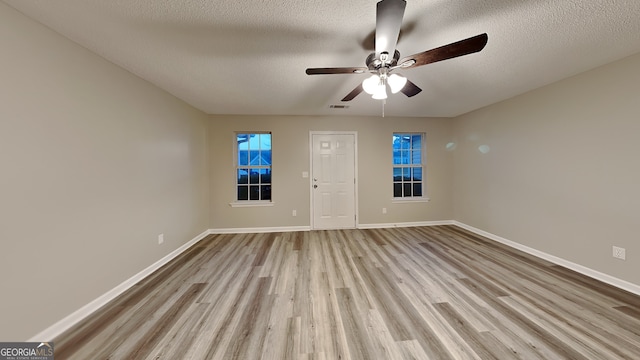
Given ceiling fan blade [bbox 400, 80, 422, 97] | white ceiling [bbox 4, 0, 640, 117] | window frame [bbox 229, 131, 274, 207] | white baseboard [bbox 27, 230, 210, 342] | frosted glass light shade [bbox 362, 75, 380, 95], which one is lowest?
white baseboard [bbox 27, 230, 210, 342]

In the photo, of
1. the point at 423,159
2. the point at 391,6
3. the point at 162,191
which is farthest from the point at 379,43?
the point at 423,159

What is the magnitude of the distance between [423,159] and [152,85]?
15.8 feet

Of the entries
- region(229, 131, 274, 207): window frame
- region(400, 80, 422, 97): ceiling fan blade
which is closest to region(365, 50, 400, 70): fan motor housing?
region(400, 80, 422, 97): ceiling fan blade

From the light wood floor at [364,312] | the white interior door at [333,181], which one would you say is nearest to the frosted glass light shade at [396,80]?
the light wood floor at [364,312]

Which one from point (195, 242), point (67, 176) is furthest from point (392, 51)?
point (195, 242)

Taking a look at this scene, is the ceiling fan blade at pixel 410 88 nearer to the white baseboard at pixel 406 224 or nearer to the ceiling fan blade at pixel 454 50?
the ceiling fan blade at pixel 454 50

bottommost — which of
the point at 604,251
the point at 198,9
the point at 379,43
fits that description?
the point at 604,251

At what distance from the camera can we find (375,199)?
14.0 feet

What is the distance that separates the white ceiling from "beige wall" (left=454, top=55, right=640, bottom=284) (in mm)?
351

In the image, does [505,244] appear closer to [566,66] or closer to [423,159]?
[423,159]

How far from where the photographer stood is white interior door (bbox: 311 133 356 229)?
13.6ft

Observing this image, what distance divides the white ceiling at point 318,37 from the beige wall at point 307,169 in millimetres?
1371

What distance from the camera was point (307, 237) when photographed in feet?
12.2

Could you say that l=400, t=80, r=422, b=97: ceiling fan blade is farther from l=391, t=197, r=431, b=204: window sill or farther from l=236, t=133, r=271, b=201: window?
l=236, t=133, r=271, b=201: window
